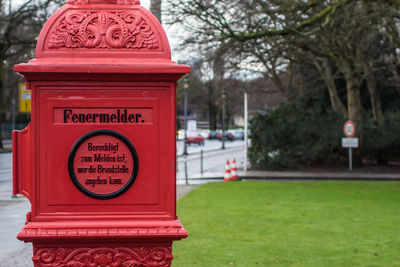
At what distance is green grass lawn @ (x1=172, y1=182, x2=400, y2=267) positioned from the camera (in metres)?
7.86

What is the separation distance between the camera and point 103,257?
3.85 metres

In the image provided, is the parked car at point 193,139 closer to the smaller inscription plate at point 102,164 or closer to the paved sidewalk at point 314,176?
the paved sidewalk at point 314,176

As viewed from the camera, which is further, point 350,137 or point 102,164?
point 350,137

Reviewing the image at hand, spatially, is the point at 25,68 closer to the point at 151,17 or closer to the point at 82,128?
the point at 82,128

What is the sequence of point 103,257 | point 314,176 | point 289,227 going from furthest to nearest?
point 314,176
point 289,227
point 103,257

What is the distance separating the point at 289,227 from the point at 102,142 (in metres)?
7.06

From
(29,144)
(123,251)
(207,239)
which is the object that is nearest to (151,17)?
(29,144)

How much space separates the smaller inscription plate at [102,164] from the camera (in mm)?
3887

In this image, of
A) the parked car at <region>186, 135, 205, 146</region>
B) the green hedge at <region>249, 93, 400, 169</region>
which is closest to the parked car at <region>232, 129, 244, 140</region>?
the parked car at <region>186, 135, 205, 146</region>

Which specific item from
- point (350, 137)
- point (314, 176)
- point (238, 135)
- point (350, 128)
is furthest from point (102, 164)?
point (238, 135)

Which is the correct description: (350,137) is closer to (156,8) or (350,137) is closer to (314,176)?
(314,176)

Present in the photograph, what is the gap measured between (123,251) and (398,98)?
33458 millimetres

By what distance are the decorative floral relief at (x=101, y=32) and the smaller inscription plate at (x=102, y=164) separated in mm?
591

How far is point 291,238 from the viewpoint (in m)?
9.30
